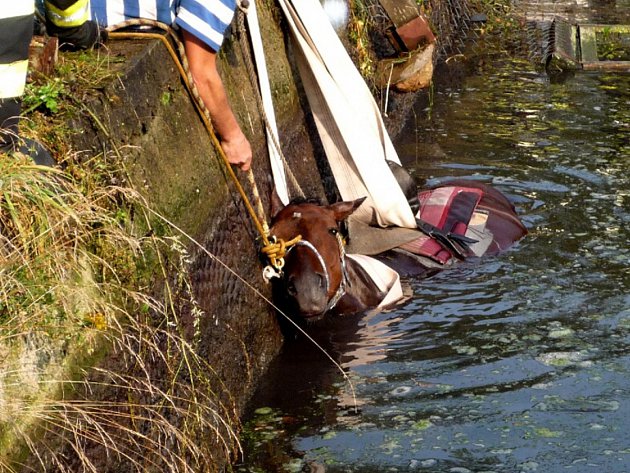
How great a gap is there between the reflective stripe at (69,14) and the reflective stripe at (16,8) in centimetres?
128

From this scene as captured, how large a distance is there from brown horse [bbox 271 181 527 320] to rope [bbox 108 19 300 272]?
9 cm

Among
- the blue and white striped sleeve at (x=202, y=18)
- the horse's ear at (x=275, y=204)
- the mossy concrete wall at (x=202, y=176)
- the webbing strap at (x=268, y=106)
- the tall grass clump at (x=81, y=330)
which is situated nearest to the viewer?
the tall grass clump at (x=81, y=330)

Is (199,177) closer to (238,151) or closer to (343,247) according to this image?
(238,151)

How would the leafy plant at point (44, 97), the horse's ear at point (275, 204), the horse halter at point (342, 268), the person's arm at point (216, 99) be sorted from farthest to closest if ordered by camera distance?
the horse's ear at point (275, 204)
the horse halter at point (342, 268)
the person's arm at point (216, 99)
the leafy plant at point (44, 97)

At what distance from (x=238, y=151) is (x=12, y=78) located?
225 centimetres

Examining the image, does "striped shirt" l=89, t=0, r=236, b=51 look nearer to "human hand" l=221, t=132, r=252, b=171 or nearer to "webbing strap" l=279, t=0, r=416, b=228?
"human hand" l=221, t=132, r=252, b=171

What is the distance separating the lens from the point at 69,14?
564cm

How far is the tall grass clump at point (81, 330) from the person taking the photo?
12.9ft

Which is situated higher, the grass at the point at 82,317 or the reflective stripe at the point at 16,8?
the reflective stripe at the point at 16,8

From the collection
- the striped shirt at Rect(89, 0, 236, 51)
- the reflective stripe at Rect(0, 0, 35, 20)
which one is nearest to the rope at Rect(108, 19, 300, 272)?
the striped shirt at Rect(89, 0, 236, 51)

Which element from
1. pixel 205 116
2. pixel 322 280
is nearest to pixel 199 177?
pixel 205 116

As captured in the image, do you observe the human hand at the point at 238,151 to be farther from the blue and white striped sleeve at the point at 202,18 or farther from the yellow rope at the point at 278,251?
the blue and white striped sleeve at the point at 202,18

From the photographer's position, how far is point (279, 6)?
8211 millimetres

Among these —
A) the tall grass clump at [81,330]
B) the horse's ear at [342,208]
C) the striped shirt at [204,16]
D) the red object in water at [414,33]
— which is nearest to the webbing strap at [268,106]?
the horse's ear at [342,208]
